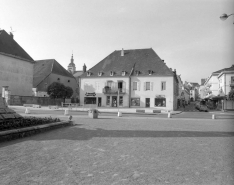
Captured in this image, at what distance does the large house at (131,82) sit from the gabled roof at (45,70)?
12584 mm

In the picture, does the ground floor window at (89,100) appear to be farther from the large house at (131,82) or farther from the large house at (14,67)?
the large house at (14,67)

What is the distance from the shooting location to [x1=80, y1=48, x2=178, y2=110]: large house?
3641cm

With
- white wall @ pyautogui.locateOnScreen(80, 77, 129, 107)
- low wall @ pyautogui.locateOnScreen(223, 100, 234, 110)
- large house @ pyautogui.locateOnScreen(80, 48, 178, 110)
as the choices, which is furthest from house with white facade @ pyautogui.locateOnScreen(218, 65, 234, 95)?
white wall @ pyautogui.locateOnScreen(80, 77, 129, 107)

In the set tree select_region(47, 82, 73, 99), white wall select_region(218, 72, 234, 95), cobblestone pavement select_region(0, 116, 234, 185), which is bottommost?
cobblestone pavement select_region(0, 116, 234, 185)

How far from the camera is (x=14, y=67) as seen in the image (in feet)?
127

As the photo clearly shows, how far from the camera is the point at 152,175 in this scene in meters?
3.90

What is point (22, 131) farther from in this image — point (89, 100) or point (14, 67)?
point (14, 67)

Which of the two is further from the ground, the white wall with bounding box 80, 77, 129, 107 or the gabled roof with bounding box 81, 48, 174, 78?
the gabled roof with bounding box 81, 48, 174, 78

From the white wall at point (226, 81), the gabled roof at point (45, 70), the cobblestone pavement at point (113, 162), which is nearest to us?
the cobblestone pavement at point (113, 162)

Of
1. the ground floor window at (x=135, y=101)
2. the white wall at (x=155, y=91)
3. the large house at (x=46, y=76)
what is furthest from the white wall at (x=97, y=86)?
the large house at (x=46, y=76)

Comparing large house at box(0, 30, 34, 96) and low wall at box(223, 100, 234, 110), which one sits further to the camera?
low wall at box(223, 100, 234, 110)

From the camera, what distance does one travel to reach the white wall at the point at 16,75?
120 feet

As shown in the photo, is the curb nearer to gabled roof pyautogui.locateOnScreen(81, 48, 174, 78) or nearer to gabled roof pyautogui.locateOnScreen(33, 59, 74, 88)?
gabled roof pyautogui.locateOnScreen(81, 48, 174, 78)

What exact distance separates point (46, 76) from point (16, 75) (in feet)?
29.9
